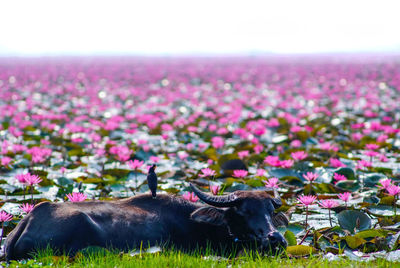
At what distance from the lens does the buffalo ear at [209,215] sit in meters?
4.20

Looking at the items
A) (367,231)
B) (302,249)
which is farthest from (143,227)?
(367,231)

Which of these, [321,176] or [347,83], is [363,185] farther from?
[347,83]

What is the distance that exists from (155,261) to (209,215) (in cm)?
82

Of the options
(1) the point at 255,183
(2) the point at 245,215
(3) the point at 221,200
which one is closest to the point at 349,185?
(1) the point at 255,183

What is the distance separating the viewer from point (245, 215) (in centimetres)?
407

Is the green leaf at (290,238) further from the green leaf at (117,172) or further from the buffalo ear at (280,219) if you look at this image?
the green leaf at (117,172)

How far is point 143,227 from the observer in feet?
13.5

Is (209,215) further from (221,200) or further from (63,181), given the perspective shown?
(63,181)

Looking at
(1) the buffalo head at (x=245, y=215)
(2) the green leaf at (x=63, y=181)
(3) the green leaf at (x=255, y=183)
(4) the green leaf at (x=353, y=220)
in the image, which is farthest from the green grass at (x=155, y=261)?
(2) the green leaf at (x=63, y=181)

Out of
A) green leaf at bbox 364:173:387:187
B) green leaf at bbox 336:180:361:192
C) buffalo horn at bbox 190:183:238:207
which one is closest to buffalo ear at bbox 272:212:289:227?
buffalo horn at bbox 190:183:238:207

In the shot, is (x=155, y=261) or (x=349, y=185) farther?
(x=349, y=185)

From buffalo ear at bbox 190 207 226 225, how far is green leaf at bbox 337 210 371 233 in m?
0.98

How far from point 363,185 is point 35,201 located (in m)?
3.45

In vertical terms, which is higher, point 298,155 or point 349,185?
point 298,155
